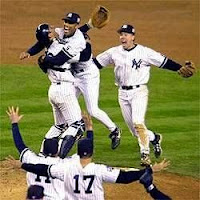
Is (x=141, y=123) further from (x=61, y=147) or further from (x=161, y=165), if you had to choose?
(x=161, y=165)

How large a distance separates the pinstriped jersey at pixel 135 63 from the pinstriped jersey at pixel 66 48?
0.83 meters

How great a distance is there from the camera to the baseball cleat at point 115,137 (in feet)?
39.9

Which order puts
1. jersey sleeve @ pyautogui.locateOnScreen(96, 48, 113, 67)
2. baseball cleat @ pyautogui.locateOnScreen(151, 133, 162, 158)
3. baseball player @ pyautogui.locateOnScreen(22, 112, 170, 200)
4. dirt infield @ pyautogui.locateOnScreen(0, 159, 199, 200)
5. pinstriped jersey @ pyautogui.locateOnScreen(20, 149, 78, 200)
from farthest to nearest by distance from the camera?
baseball cleat @ pyautogui.locateOnScreen(151, 133, 162, 158), jersey sleeve @ pyautogui.locateOnScreen(96, 48, 113, 67), dirt infield @ pyautogui.locateOnScreen(0, 159, 199, 200), pinstriped jersey @ pyautogui.locateOnScreen(20, 149, 78, 200), baseball player @ pyautogui.locateOnScreen(22, 112, 170, 200)

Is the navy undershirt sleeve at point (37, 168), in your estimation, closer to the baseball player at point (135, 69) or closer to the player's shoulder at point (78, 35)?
the player's shoulder at point (78, 35)

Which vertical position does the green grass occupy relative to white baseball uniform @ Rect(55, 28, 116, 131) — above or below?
below

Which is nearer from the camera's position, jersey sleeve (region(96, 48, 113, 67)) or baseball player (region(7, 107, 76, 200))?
baseball player (region(7, 107, 76, 200))

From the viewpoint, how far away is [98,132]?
13.8 meters

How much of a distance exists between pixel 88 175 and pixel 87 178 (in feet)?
0.10

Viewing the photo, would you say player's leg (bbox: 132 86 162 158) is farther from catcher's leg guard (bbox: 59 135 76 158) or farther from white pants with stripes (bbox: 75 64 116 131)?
catcher's leg guard (bbox: 59 135 76 158)

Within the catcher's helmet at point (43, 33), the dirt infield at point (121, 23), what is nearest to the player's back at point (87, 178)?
the catcher's helmet at point (43, 33)

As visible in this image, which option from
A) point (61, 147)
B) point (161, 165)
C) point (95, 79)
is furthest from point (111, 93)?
point (161, 165)

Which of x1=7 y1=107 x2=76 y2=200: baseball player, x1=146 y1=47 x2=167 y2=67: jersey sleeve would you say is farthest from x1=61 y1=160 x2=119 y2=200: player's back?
x1=146 y1=47 x2=167 y2=67: jersey sleeve

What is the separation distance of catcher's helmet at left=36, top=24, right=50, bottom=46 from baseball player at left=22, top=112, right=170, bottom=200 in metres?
3.23

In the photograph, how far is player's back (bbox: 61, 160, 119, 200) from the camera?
771 centimetres
